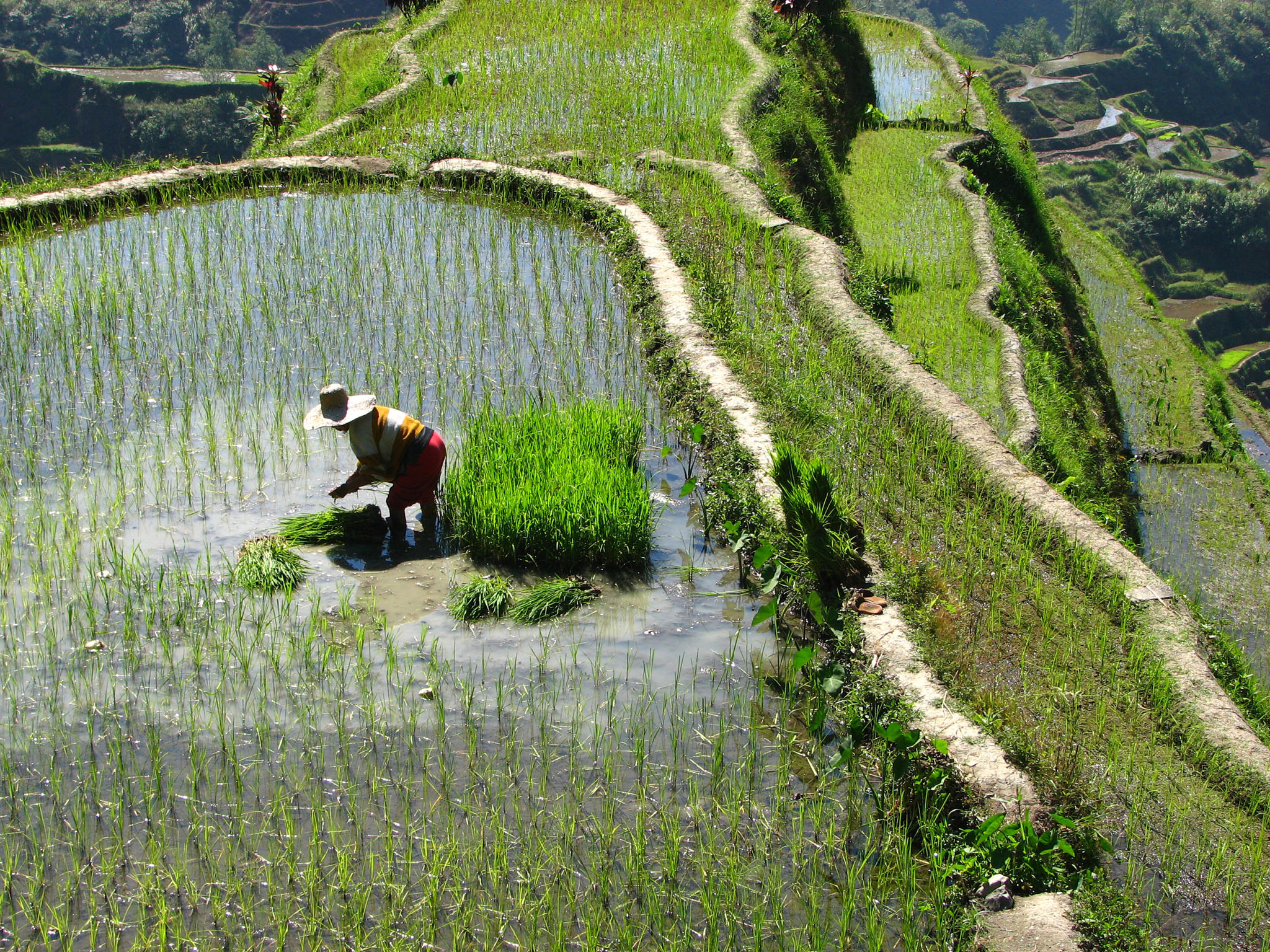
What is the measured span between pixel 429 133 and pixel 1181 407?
764 cm

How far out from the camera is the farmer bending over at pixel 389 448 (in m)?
4.22

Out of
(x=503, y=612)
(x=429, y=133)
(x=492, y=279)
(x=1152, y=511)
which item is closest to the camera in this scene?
(x=503, y=612)

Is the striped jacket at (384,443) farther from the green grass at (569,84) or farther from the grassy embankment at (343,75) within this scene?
the grassy embankment at (343,75)

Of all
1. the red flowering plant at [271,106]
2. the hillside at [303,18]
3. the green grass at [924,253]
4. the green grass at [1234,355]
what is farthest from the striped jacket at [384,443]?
the hillside at [303,18]

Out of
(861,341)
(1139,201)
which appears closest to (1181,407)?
(861,341)

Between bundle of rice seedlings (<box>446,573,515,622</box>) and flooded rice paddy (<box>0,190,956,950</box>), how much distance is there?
6 centimetres

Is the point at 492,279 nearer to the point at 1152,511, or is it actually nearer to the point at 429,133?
the point at 429,133

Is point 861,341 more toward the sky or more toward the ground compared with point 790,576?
more toward the sky

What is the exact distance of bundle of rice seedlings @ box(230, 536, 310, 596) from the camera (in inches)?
155

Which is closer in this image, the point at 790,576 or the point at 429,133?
the point at 790,576

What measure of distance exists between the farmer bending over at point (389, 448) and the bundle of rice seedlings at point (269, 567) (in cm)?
34

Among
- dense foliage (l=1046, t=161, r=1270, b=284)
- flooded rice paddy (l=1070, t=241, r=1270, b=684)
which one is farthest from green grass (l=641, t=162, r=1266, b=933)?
dense foliage (l=1046, t=161, r=1270, b=284)

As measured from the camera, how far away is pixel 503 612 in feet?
12.8

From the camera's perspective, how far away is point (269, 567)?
396cm
